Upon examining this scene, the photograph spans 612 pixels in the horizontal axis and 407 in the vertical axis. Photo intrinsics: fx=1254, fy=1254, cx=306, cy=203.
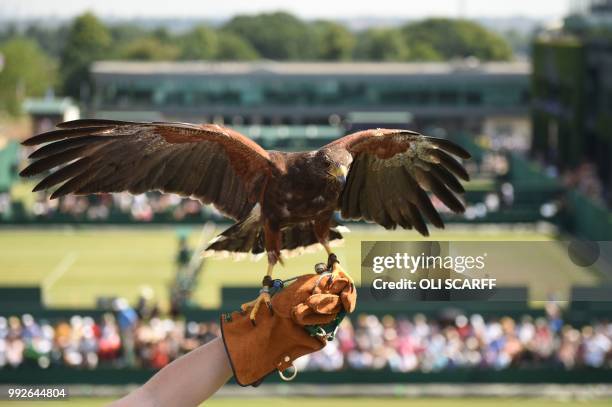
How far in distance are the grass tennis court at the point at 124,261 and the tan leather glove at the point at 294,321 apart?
2300 cm

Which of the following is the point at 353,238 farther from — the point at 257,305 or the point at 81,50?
the point at 81,50

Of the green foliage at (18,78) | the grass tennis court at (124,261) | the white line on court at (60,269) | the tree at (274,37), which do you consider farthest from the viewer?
the tree at (274,37)

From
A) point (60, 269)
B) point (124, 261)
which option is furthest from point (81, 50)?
point (60, 269)

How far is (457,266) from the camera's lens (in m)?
9.35

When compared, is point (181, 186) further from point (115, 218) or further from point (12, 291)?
point (115, 218)

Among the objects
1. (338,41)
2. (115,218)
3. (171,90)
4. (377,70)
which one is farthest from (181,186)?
(338,41)

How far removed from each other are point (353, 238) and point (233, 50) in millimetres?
100741

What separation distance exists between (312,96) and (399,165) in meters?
72.4

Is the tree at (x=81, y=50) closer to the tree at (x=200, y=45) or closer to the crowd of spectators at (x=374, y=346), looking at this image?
the tree at (x=200, y=45)

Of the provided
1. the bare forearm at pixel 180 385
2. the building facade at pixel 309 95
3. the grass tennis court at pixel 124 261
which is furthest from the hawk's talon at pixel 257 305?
the building facade at pixel 309 95

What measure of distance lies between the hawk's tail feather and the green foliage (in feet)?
310

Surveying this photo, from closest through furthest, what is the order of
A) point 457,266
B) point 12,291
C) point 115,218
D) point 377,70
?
point 457,266 < point 12,291 < point 115,218 < point 377,70

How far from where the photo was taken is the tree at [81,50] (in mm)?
114000

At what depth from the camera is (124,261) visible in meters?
39.3
